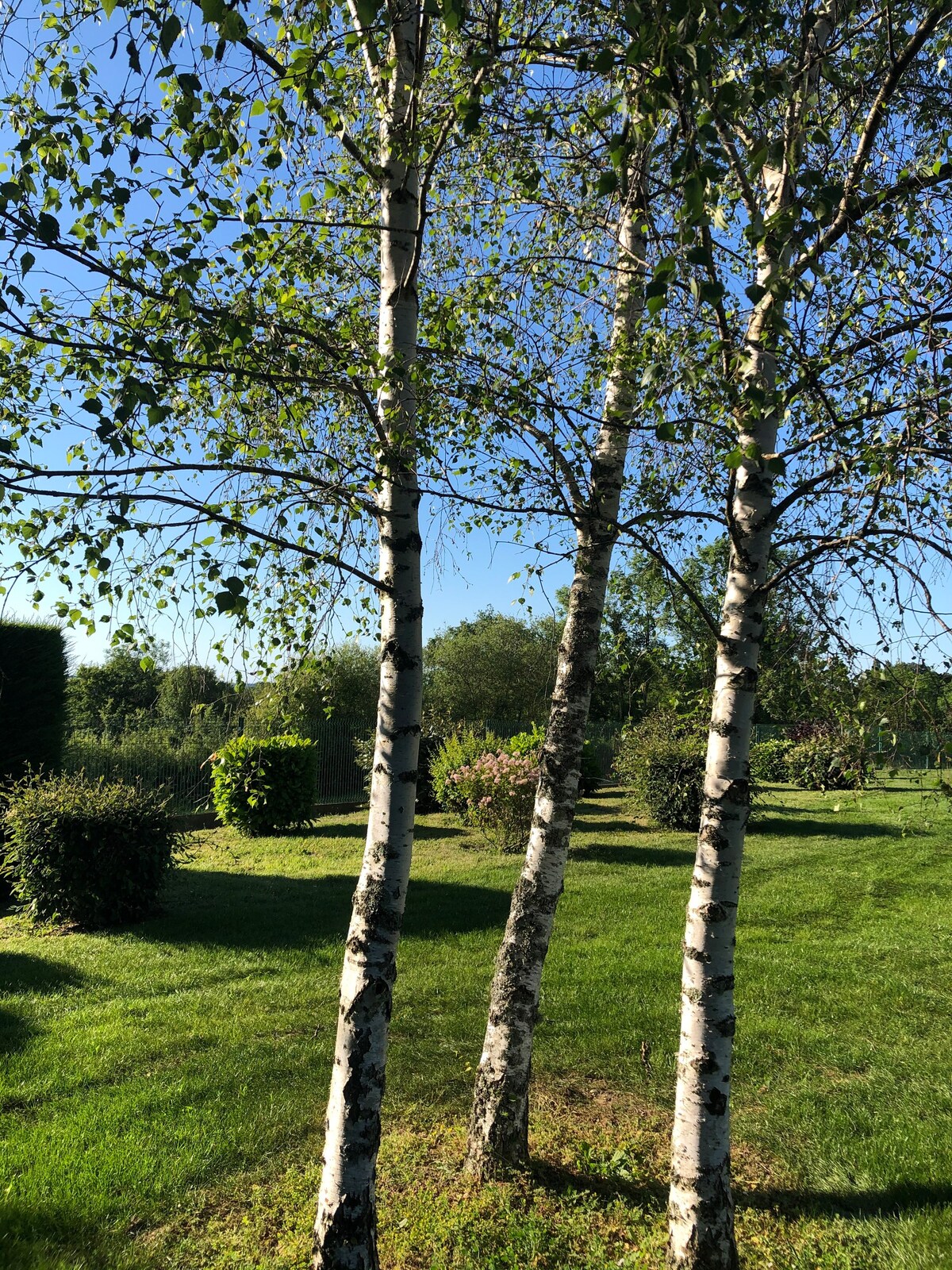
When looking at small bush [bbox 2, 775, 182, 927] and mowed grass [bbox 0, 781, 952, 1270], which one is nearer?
mowed grass [bbox 0, 781, 952, 1270]

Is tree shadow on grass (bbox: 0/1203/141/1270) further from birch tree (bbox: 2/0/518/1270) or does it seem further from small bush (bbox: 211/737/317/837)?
small bush (bbox: 211/737/317/837)

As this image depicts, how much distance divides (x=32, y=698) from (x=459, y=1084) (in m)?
9.53

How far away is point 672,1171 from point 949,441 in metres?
3.07

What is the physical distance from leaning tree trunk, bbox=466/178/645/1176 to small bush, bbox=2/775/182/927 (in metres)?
5.77

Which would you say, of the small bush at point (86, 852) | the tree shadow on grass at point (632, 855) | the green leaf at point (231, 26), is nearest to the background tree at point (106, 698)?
the small bush at point (86, 852)

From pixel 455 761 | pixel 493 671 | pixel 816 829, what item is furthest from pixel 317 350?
pixel 493 671

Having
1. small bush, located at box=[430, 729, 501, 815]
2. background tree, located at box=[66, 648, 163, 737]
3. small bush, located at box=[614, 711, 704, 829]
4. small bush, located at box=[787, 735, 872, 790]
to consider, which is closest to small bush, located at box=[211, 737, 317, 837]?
background tree, located at box=[66, 648, 163, 737]

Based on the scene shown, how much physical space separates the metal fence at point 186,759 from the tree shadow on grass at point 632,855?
122 inches

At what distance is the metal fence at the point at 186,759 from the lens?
1477cm

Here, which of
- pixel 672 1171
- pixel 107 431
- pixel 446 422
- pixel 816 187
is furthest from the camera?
pixel 446 422

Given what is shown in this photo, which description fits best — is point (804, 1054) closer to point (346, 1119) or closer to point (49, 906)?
point (346, 1119)

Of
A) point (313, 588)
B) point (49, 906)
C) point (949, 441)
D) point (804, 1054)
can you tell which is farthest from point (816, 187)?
point (49, 906)

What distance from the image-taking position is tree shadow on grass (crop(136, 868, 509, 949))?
8.20 metres

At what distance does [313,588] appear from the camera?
352 cm
